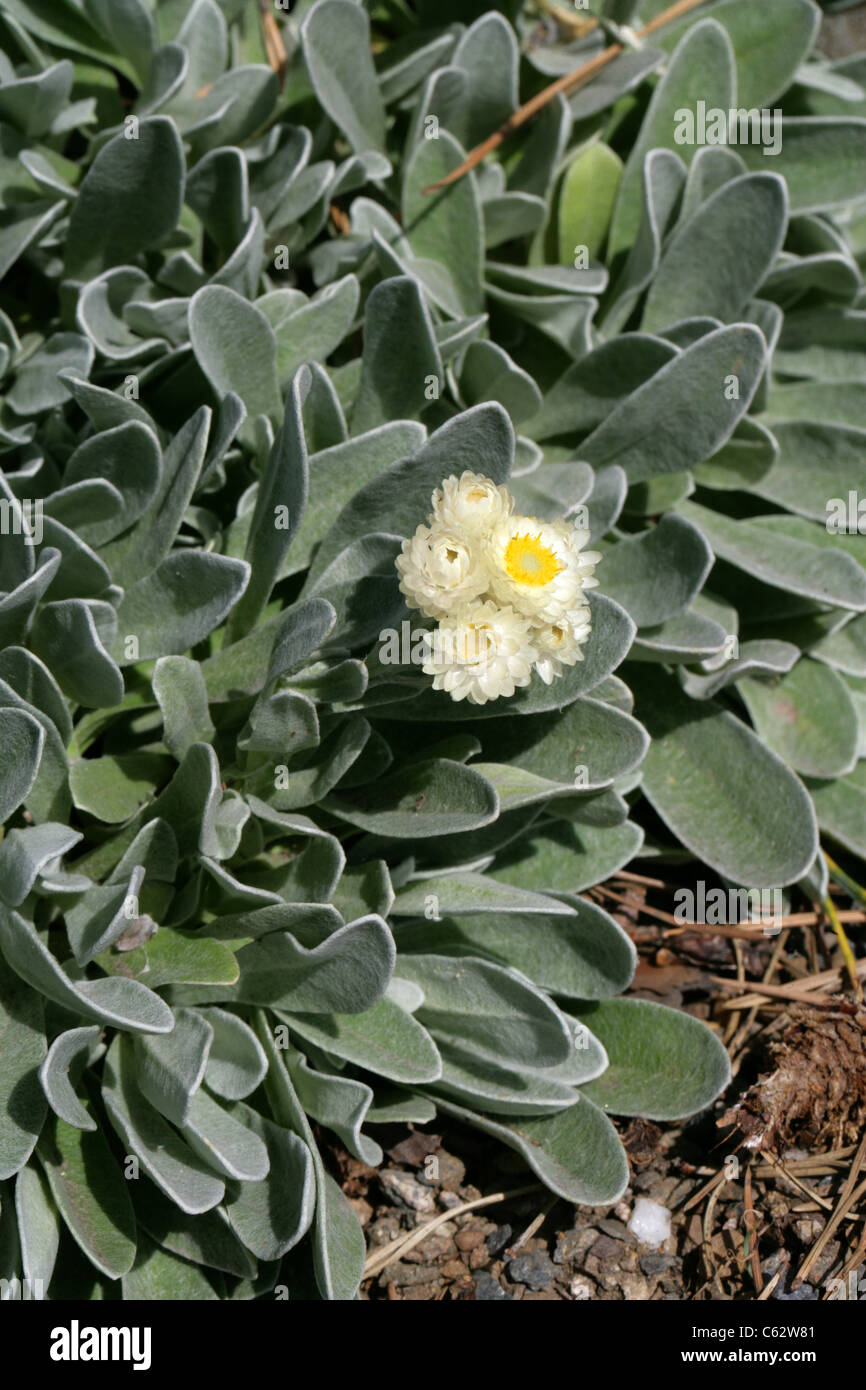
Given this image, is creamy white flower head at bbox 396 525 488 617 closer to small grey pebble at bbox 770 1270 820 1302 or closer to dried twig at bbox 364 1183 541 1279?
dried twig at bbox 364 1183 541 1279

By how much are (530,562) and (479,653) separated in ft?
0.48

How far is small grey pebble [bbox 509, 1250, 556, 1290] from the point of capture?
2.26 meters

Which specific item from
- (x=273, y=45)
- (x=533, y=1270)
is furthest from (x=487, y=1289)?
(x=273, y=45)

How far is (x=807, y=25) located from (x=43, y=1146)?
287 centimetres

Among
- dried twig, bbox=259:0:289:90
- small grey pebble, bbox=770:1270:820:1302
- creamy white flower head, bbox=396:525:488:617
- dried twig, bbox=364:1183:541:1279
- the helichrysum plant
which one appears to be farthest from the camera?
dried twig, bbox=259:0:289:90

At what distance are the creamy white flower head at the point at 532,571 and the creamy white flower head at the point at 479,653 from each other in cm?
3

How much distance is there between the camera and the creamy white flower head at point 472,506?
68.1 inches

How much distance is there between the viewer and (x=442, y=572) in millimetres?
1684

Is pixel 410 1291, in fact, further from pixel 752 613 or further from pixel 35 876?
pixel 752 613

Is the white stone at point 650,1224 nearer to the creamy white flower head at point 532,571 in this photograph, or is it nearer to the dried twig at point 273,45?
the creamy white flower head at point 532,571

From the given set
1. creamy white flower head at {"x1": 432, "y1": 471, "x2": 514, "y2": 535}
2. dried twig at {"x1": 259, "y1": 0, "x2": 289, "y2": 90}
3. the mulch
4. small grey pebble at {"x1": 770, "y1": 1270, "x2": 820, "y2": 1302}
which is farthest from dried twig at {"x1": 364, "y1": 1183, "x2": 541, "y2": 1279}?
dried twig at {"x1": 259, "y1": 0, "x2": 289, "y2": 90}
